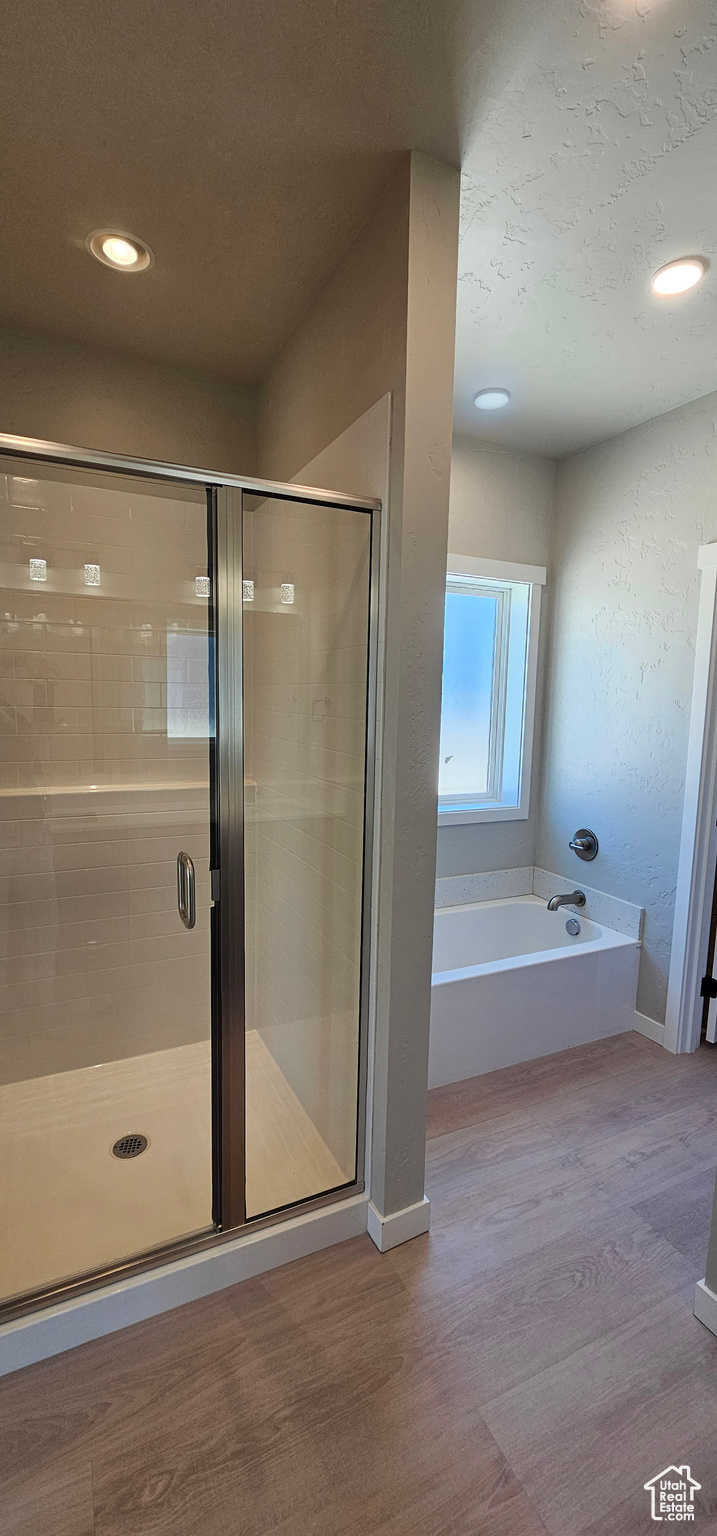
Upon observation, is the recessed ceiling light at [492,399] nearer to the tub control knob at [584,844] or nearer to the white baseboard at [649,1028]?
the tub control knob at [584,844]

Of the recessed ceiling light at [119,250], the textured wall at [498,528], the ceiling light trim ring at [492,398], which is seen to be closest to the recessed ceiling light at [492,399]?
the ceiling light trim ring at [492,398]

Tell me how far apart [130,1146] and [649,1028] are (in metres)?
2.11

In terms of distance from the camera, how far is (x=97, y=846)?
2.22 metres

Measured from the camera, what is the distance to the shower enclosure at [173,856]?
1520 mm

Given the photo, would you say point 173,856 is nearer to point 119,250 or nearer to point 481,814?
point 481,814

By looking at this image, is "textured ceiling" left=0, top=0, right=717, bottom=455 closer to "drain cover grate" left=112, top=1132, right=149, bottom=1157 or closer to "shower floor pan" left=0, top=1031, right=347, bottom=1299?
"shower floor pan" left=0, top=1031, right=347, bottom=1299

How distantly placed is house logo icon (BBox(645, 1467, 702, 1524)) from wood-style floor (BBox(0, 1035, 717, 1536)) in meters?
0.02

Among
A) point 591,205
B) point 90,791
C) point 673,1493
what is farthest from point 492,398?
point 673,1493

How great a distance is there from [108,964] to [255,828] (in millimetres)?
999

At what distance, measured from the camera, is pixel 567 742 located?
315 centimetres

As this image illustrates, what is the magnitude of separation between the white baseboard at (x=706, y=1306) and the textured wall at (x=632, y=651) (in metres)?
1.31

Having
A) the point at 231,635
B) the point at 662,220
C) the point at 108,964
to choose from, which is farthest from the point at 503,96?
the point at 108,964

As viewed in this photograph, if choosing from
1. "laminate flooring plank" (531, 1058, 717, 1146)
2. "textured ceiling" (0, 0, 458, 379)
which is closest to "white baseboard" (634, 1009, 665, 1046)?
"laminate flooring plank" (531, 1058, 717, 1146)

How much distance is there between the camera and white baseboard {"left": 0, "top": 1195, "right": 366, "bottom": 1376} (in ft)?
4.39
